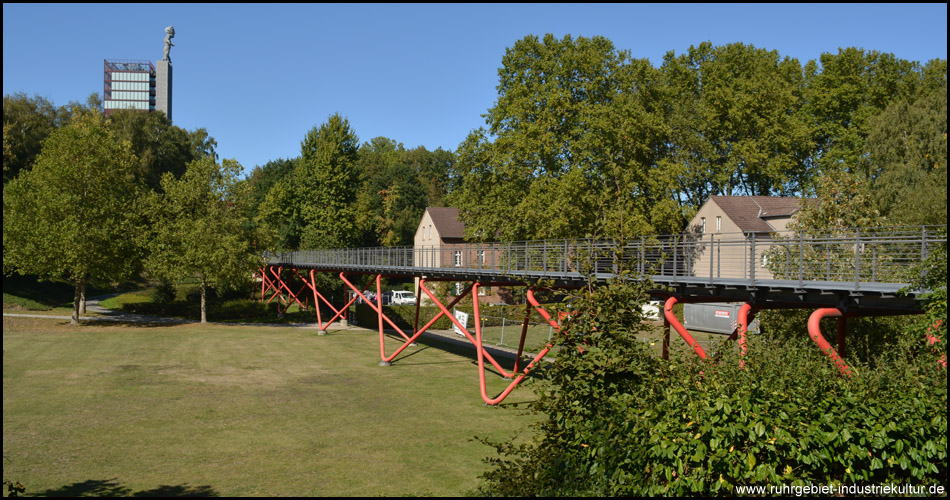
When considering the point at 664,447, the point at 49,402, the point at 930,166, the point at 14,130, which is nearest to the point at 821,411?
the point at 664,447

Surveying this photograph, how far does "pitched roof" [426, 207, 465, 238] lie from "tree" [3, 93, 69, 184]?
3403cm

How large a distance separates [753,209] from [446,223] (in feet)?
98.2

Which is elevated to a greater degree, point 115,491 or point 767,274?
point 767,274

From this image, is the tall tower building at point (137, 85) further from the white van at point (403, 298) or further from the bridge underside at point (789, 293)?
the bridge underside at point (789, 293)

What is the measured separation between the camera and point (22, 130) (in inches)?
2368

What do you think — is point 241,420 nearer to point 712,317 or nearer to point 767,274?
point 767,274

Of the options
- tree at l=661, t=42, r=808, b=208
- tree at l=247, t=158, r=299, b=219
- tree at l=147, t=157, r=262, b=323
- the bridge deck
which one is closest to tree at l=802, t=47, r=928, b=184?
tree at l=661, t=42, r=808, b=208

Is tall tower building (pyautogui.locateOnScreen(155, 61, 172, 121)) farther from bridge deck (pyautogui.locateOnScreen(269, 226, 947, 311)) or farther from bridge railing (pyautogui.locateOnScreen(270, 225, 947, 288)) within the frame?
bridge deck (pyautogui.locateOnScreen(269, 226, 947, 311))

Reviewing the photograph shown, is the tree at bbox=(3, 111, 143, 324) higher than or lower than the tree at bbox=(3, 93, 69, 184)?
lower

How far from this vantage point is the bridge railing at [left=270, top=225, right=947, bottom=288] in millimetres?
12305

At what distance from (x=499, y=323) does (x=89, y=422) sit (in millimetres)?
29612

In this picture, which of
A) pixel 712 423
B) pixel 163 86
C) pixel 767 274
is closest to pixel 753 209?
pixel 767 274

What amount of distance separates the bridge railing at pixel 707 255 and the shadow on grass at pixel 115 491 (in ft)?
26.6

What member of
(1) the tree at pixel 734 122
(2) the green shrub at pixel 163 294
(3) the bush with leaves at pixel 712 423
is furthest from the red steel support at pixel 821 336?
(2) the green shrub at pixel 163 294
